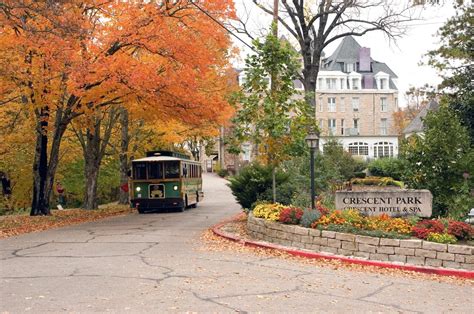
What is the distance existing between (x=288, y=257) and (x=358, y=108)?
65.9 m

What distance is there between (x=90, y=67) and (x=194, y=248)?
797cm

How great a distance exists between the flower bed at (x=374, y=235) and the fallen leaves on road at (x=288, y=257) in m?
0.48

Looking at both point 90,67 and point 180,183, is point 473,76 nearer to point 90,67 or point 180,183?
point 180,183

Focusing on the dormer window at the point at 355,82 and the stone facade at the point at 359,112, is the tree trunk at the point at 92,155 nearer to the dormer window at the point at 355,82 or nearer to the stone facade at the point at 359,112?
the stone facade at the point at 359,112

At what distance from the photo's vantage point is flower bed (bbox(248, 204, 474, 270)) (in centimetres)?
1090

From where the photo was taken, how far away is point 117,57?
18.9 metres

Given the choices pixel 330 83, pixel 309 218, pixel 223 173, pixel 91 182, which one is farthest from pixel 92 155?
pixel 330 83

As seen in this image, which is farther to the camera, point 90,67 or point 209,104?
point 209,104

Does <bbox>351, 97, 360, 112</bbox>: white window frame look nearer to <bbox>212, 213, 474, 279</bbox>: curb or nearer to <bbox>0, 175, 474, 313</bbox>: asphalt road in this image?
<bbox>212, 213, 474, 279</bbox>: curb

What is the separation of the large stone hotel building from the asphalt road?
208 ft

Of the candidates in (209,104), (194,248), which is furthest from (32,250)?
(209,104)

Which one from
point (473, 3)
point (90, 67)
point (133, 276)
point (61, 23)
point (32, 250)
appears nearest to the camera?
point (133, 276)

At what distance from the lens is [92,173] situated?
29.8 meters

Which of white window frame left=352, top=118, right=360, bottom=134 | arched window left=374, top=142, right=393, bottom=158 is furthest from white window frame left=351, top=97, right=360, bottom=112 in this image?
arched window left=374, top=142, right=393, bottom=158
